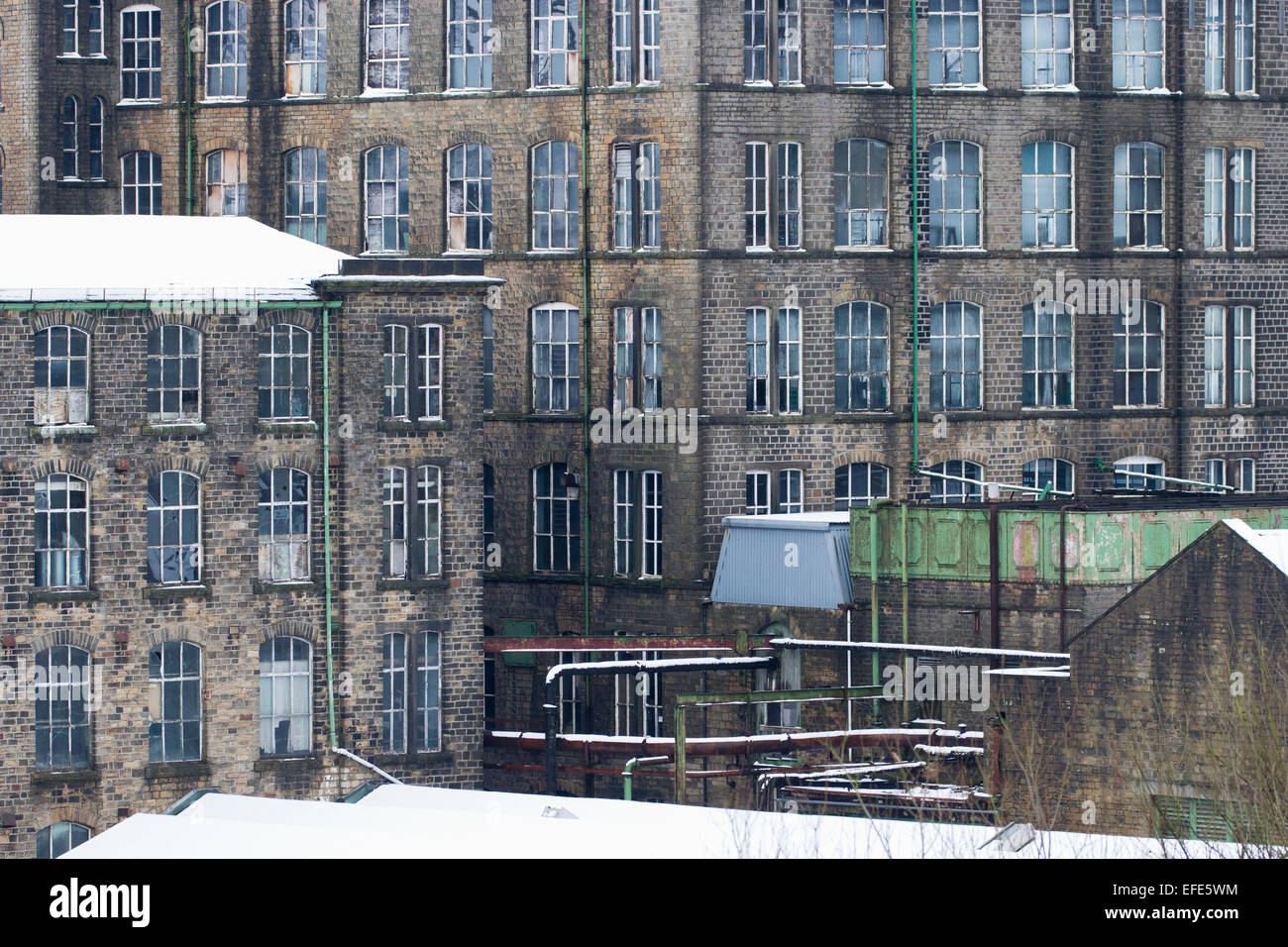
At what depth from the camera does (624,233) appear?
40.1 m

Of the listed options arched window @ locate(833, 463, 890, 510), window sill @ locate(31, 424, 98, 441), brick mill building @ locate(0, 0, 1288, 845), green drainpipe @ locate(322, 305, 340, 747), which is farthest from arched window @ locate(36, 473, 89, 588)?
arched window @ locate(833, 463, 890, 510)

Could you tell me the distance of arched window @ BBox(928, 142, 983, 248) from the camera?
40906 millimetres

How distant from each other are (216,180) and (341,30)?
4387 mm

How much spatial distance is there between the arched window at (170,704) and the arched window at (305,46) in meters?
14.3

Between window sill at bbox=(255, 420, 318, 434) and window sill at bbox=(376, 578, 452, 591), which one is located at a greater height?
window sill at bbox=(255, 420, 318, 434)

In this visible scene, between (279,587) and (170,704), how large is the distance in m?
2.62

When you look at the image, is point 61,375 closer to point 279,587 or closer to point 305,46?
point 279,587

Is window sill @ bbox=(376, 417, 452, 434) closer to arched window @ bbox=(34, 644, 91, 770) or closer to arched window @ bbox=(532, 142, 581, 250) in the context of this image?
arched window @ bbox=(34, 644, 91, 770)

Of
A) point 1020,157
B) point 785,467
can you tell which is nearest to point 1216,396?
point 1020,157

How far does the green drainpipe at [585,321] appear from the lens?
132 ft

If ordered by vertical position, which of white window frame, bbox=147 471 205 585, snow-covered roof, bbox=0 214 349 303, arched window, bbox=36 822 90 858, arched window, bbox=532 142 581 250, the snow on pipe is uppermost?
arched window, bbox=532 142 581 250

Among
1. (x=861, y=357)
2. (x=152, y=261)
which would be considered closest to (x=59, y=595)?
(x=152, y=261)

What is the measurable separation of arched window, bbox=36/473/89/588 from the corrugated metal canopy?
12106mm

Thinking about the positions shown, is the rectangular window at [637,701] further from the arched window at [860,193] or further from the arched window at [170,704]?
the arched window at [860,193]
